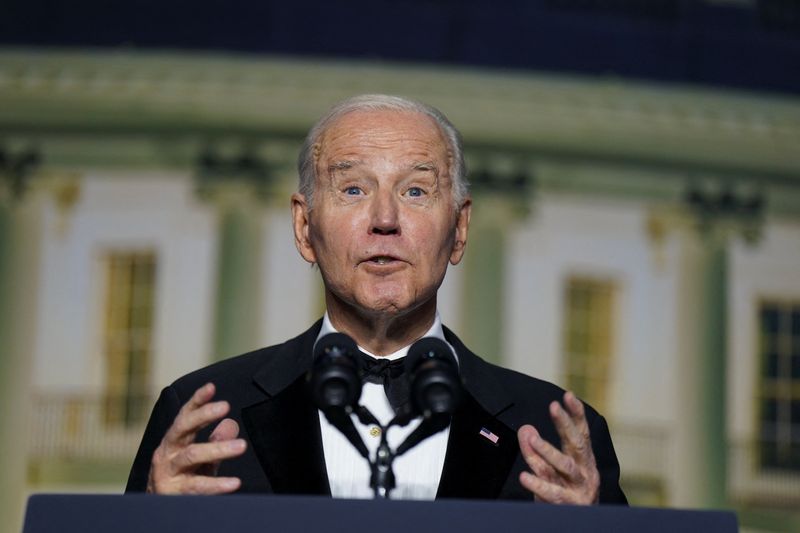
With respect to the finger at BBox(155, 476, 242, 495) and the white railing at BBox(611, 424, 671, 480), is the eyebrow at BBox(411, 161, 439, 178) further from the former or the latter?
the white railing at BBox(611, 424, 671, 480)

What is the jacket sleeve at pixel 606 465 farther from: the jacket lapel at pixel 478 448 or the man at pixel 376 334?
the jacket lapel at pixel 478 448

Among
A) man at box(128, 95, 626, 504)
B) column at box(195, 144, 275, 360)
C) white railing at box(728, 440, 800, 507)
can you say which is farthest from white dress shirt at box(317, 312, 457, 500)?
white railing at box(728, 440, 800, 507)

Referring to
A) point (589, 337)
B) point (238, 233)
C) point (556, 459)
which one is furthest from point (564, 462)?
point (589, 337)

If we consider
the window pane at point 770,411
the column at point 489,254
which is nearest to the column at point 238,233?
the column at point 489,254

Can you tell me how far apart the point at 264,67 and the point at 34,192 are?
1.93m

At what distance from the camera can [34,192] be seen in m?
10.3

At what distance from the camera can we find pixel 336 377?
201 cm

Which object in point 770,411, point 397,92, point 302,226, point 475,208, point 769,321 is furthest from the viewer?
point 769,321

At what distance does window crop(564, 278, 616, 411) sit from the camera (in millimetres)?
10367

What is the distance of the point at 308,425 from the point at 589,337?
835 cm

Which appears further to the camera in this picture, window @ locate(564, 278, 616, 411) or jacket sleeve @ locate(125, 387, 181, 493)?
window @ locate(564, 278, 616, 411)

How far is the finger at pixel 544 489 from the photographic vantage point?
80.4 inches

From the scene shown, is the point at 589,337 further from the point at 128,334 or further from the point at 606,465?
the point at 606,465

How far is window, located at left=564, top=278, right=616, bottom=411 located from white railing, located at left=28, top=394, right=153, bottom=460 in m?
2.87
